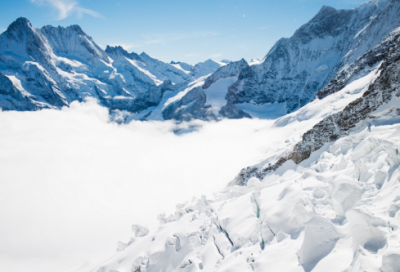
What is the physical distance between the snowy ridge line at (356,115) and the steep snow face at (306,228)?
3.06 metres

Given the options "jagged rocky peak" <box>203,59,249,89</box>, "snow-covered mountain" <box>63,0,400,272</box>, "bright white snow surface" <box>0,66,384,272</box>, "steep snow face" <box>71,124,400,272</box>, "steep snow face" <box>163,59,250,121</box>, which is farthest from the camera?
"jagged rocky peak" <box>203,59,249,89</box>

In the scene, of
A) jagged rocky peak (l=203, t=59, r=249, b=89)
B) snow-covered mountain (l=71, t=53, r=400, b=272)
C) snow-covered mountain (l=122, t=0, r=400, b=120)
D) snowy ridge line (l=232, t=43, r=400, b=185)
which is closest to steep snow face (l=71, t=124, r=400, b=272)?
snow-covered mountain (l=71, t=53, r=400, b=272)

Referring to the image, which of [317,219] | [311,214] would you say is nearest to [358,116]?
[311,214]

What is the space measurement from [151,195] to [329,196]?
249 feet

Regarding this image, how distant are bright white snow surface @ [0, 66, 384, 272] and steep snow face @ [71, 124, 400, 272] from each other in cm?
6

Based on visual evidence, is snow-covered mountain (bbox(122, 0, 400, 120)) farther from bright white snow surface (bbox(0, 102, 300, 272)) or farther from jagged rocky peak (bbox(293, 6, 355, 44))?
bright white snow surface (bbox(0, 102, 300, 272))

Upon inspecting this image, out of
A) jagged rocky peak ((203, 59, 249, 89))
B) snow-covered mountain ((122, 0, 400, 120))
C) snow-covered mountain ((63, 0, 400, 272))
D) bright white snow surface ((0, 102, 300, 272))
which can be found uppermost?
jagged rocky peak ((203, 59, 249, 89))

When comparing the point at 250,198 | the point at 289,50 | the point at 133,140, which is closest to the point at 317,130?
the point at 250,198

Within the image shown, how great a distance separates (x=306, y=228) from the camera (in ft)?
21.4

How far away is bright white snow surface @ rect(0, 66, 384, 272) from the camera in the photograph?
28.5 ft

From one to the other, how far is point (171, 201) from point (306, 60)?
98.7 m

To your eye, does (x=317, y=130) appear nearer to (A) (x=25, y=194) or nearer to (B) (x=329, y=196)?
(B) (x=329, y=196)

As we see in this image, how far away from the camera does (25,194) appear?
152 metres

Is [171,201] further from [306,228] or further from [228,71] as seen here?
[228,71]
